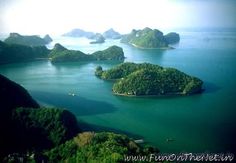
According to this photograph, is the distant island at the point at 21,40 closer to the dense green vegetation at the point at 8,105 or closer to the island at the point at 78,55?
the island at the point at 78,55

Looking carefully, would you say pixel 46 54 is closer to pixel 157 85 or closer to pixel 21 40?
pixel 21 40

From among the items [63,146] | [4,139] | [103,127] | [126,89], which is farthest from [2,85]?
[126,89]

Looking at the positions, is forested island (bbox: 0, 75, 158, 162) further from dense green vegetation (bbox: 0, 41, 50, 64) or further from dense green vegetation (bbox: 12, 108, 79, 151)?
dense green vegetation (bbox: 0, 41, 50, 64)

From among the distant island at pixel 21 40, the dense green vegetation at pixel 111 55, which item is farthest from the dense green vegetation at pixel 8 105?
the distant island at pixel 21 40

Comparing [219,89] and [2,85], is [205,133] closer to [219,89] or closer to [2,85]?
[219,89]

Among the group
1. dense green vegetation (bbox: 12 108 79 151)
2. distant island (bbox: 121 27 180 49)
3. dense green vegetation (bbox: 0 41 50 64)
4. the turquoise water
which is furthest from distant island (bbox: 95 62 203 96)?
distant island (bbox: 121 27 180 49)

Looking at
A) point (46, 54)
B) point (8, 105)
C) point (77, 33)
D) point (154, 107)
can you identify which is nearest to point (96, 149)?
point (8, 105)
